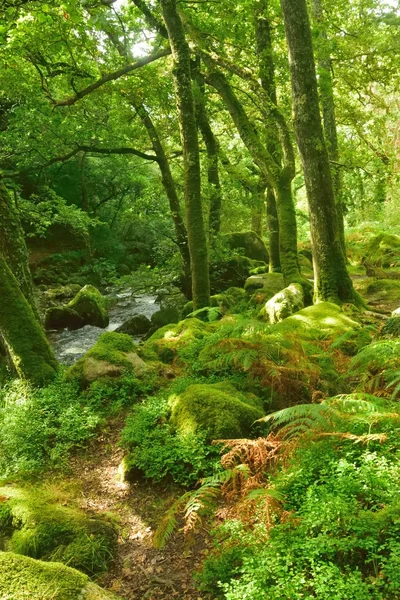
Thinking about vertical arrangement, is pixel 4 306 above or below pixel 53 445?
above

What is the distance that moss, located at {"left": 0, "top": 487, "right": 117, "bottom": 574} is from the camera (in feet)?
12.0

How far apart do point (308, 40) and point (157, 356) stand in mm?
6493

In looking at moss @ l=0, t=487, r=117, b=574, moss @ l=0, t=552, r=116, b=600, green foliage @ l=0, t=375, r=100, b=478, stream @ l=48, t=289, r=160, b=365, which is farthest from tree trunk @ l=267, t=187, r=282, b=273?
moss @ l=0, t=552, r=116, b=600

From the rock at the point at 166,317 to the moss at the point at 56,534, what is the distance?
8.83 m

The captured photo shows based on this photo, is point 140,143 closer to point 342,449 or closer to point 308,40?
point 308,40

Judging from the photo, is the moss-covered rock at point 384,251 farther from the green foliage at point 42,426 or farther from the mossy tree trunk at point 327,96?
the green foliage at point 42,426

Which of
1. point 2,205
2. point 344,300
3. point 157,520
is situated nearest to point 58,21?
point 2,205

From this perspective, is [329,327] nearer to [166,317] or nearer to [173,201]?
[166,317]

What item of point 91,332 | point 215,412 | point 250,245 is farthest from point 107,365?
point 250,245

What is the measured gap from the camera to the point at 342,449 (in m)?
3.57

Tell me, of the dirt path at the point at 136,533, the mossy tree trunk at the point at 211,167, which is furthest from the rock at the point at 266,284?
the dirt path at the point at 136,533

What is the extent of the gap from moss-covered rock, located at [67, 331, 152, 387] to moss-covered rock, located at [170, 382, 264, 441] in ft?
6.63

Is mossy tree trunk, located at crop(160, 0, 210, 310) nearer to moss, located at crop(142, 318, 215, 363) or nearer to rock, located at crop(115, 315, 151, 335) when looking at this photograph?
moss, located at crop(142, 318, 215, 363)

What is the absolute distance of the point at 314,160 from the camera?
7.81 meters
